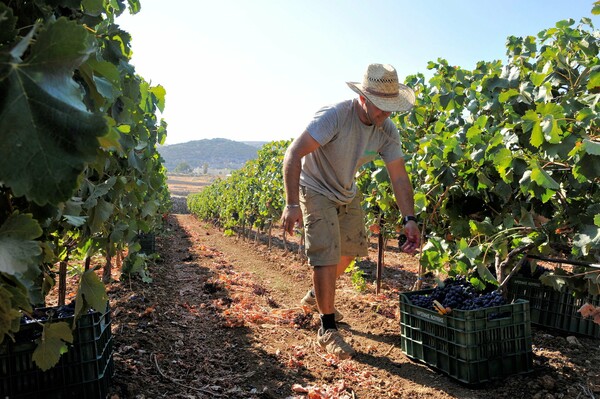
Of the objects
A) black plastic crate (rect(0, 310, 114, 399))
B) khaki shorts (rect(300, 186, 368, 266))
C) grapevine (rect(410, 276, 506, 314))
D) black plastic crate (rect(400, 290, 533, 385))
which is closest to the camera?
black plastic crate (rect(0, 310, 114, 399))

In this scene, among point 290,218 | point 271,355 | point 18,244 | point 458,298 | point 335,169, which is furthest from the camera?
point 335,169

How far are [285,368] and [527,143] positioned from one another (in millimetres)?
2435

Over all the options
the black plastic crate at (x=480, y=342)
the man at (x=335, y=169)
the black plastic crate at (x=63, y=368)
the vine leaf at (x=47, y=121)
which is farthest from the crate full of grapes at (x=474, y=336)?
the vine leaf at (x=47, y=121)

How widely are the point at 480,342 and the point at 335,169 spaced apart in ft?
5.36

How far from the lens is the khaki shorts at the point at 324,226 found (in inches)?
144

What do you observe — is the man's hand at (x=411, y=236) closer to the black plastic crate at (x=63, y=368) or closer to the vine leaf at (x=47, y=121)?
the black plastic crate at (x=63, y=368)

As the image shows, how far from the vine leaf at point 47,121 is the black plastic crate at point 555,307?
13.5ft

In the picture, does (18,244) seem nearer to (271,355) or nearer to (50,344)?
(50,344)

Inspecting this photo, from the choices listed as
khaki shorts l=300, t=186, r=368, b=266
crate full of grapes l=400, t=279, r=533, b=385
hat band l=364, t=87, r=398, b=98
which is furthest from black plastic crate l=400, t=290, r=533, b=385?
hat band l=364, t=87, r=398, b=98

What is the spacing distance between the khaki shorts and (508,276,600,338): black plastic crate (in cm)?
163

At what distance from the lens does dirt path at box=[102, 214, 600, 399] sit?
2957 millimetres

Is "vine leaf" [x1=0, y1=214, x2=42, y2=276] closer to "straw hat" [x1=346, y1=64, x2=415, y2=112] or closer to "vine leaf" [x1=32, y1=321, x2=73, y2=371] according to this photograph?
"vine leaf" [x1=32, y1=321, x2=73, y2=371]

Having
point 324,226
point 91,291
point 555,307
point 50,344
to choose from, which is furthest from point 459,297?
point 50,344

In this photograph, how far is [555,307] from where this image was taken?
441cm
